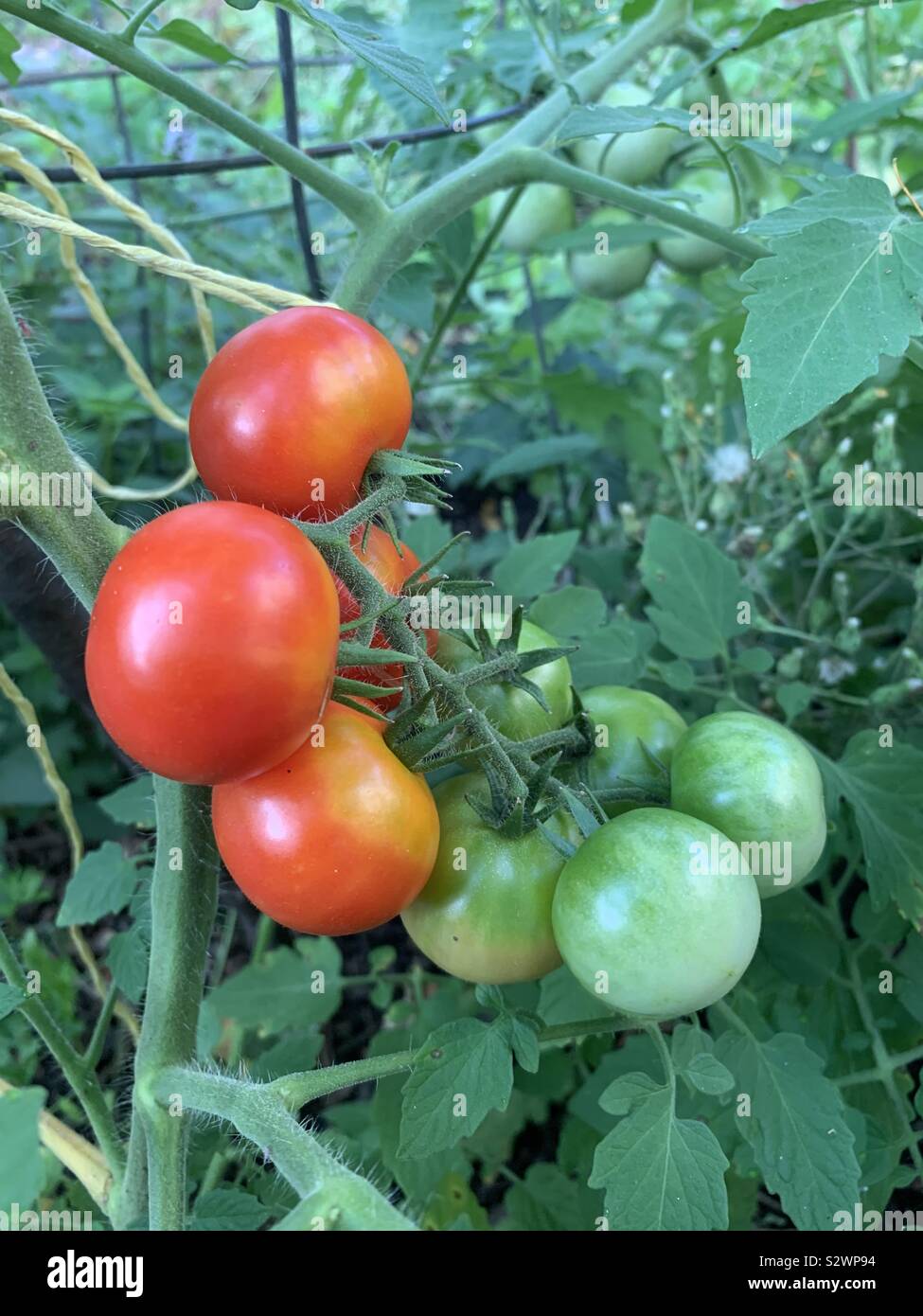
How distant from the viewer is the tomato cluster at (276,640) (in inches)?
17.3

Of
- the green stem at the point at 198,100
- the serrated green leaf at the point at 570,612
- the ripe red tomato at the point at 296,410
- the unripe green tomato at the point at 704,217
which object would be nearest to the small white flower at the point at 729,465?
the unripe green tomato at the point at 704,217

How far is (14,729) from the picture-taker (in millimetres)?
1531

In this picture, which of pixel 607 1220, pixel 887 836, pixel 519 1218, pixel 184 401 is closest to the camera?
pixel 607 1220

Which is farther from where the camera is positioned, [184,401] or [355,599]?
[184,401]

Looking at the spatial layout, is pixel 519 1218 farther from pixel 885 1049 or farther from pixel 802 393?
pixel 802 393

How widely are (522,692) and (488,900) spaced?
0.47 ft

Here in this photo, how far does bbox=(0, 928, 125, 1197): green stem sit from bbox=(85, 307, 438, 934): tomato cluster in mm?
232

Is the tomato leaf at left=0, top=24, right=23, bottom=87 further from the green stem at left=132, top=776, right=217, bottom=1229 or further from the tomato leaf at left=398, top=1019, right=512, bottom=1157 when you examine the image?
the tomato leaf at left=398, top=1019, right=512, bottom=1157

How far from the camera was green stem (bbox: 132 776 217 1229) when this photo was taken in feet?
1.97

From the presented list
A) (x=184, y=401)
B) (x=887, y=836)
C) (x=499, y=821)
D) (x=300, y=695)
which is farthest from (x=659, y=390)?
(x=300, y=695)

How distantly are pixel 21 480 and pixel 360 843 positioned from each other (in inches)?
10.5

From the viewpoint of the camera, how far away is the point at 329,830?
1.63 ft

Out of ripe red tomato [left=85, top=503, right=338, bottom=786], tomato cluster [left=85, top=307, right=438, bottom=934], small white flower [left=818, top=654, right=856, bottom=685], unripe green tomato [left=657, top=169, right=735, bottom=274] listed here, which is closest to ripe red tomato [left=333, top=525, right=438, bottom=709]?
tomato cluster [left=85, top=307, right=438, bottom=934]

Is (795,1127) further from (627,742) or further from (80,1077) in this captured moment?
(80,1077)
